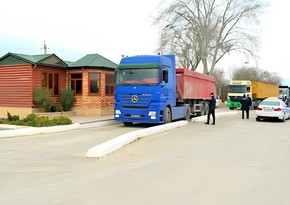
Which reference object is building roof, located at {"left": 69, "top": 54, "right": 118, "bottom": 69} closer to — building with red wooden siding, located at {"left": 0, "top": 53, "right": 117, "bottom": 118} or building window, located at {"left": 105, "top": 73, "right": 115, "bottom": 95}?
building with red wooden siding, located at {"left": 0, "top": 53, "right": 117, "bottom": 118}

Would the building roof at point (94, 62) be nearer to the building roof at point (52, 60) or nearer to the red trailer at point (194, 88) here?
the building roof at point (52, 60)

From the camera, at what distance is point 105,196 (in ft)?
19.7

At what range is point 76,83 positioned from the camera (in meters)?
26.7

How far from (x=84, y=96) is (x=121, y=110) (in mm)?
8636

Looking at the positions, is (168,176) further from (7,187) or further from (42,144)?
(42,144)

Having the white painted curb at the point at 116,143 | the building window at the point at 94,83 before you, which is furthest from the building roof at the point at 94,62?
the white painted curb at the point at 116,143

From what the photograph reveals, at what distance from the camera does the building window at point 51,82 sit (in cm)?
2497

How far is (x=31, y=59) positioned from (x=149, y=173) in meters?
18.7

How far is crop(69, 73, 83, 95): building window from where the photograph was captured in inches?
1040

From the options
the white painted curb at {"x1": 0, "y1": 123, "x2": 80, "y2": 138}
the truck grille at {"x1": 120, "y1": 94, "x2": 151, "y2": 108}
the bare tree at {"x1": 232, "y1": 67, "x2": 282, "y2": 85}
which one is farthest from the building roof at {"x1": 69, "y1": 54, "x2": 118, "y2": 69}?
the bare tree at {"x1": 232, "y1": 67, "x2": 282, "y2": 85}

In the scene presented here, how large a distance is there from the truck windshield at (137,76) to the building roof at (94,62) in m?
7.94

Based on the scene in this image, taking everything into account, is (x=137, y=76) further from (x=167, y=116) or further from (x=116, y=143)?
(x=116, y=143)

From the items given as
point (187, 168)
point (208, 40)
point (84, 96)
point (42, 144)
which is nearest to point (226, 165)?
point (187, 168)

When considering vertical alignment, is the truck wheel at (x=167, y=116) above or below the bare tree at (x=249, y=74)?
below
